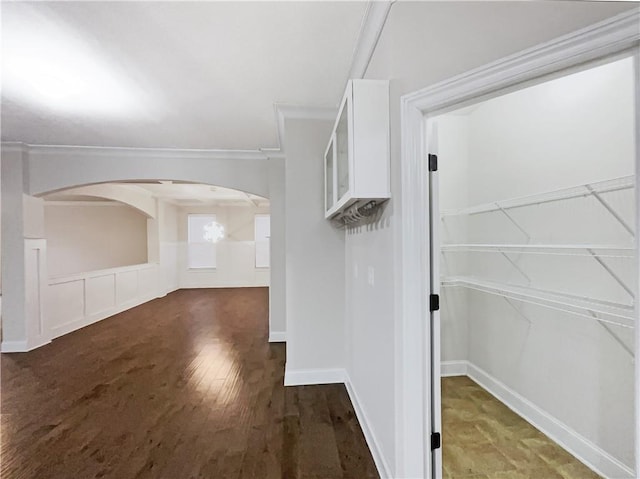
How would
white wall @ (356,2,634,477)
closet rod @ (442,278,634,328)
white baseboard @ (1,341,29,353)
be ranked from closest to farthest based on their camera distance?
white wall @ (356,2,634,477), closet rod @ (442,278,634,328), white baseboard @ (1,341,29,353)

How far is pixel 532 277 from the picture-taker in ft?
7.39

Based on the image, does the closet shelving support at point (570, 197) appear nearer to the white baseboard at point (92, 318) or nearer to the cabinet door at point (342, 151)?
the cabinet door at point (342, 151)

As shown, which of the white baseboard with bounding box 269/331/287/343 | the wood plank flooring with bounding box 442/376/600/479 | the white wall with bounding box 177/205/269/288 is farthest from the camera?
the white wall with bounding box 177/205/269/288

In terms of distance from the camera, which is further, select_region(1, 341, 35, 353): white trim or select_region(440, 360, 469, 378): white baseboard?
select_region(1, 341, 35, 353): white trim

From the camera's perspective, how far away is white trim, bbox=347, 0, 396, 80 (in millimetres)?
1647

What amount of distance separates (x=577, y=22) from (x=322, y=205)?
7.18 ft

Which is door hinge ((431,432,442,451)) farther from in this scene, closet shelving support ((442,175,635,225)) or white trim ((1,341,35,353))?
white trim ((1,341,35,353))

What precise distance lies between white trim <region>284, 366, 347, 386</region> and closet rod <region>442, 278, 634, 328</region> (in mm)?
1497

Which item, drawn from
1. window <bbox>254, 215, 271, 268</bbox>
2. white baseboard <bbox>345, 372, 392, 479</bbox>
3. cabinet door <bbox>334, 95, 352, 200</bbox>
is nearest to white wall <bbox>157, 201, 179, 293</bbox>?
window <bbox>254, 215, 271, 268</bbox>

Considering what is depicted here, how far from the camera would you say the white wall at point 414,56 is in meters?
1.05

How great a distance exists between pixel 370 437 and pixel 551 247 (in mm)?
1705

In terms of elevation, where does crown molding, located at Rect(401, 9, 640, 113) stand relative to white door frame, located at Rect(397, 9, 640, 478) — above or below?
above

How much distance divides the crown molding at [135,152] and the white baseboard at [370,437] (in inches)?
129

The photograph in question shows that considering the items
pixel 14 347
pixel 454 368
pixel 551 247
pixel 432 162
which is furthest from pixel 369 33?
pixel 14 347
